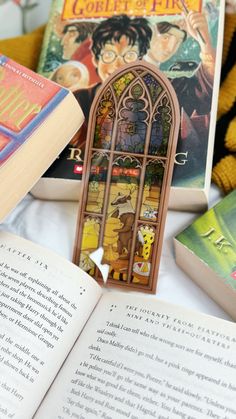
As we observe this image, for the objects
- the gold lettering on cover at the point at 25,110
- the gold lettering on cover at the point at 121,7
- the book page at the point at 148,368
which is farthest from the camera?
the gold lettering on cover at the point at 121,7

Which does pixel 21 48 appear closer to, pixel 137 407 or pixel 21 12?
pixel 21 12

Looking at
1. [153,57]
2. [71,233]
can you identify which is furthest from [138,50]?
[71,233]

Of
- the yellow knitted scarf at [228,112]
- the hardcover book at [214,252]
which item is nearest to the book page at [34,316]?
the hardcover book at [214,252]

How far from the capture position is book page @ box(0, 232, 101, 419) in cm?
54

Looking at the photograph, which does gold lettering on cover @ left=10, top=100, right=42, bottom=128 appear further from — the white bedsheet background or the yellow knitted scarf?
the yellow knitted scarf

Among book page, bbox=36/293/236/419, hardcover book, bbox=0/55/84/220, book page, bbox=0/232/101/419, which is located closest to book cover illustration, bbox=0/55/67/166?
hardcover book, bbox=0/55/84/220

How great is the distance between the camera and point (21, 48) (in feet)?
2.61

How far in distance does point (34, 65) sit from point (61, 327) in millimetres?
400

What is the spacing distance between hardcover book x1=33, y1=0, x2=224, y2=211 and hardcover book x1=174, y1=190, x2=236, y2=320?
0.03 metres

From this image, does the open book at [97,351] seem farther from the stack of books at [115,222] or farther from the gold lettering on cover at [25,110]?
the gold lettering on cover at [25,110]

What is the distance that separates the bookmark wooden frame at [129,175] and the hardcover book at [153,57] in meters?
0.04

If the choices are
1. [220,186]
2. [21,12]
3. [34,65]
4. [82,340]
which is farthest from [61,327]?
[21,12]

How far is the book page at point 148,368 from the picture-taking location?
52 centimetres

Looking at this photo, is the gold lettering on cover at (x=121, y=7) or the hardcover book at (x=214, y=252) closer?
the hardcover book at (x=214, y=252)
